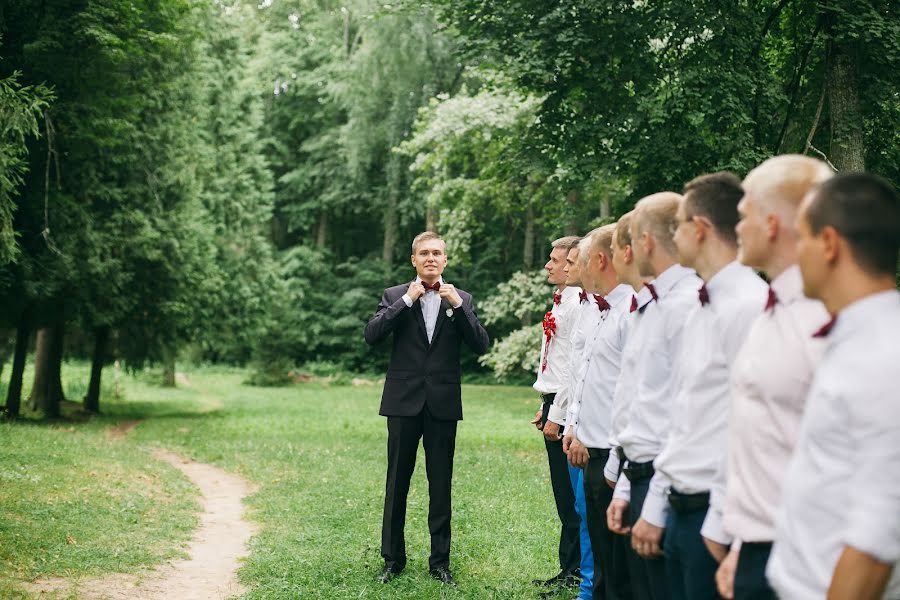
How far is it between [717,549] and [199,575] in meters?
5.88

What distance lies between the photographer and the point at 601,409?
525 centimetres

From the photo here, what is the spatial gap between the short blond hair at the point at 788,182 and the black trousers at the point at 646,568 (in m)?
1.58

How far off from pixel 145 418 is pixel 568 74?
54.2ft

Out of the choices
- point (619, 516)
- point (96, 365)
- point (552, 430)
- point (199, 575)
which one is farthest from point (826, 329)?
point (96, 365)

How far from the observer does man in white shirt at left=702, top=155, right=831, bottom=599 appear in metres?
2.78

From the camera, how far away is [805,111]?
13.5 metres

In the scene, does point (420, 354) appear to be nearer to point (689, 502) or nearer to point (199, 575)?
point (199, 575)

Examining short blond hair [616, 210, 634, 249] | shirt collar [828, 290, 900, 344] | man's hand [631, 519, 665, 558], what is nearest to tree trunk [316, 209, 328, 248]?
short blond hair [616, 210, 634, 249]

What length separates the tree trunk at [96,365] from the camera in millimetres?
23531

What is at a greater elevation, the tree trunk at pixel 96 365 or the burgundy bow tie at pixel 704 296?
the burgundy bow tie at pixel 704 296

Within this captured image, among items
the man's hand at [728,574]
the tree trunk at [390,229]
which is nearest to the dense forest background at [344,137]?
the tree trunk at [390,229]

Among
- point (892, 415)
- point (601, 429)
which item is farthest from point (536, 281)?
point (892, 415)

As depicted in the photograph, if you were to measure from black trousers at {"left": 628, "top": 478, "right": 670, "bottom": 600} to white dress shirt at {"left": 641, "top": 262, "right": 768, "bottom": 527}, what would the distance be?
0.59 m

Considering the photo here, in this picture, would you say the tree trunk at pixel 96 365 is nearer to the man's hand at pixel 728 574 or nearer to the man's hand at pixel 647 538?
the man's hand at pixel 647 538
